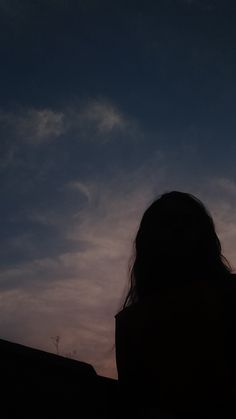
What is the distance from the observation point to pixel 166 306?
237 centimetres

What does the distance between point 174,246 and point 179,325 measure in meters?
0.57

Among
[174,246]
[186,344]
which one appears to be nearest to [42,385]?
[186,344]

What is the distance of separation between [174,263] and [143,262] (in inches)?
12.2

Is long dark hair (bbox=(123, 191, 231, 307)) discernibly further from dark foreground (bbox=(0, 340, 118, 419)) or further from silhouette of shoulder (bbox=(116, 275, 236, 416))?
dark foreground (bbox=(0, 340, 118, 419))

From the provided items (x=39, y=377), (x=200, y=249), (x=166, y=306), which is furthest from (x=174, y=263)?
(x=39, y=377)

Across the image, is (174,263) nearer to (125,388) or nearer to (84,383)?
(125,388)

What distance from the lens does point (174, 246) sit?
9.00ft

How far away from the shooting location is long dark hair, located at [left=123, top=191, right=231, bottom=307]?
2691 millimetres

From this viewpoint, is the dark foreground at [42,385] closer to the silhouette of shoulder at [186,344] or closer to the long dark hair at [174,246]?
the silhouette of shoulder at [186,344]

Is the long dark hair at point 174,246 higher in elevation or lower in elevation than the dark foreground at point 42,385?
higher

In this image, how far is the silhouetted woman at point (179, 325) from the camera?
2.15 m

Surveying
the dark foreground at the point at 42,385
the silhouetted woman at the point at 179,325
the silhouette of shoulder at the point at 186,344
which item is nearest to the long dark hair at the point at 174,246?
the silhouetted woman at the point at 179,325

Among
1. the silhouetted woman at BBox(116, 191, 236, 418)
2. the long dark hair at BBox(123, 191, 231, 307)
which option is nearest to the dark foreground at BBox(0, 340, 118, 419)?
the silhouetted woman at BBox(116, 191, 236, 418)

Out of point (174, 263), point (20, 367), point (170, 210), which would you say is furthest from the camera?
point (170, 210)
